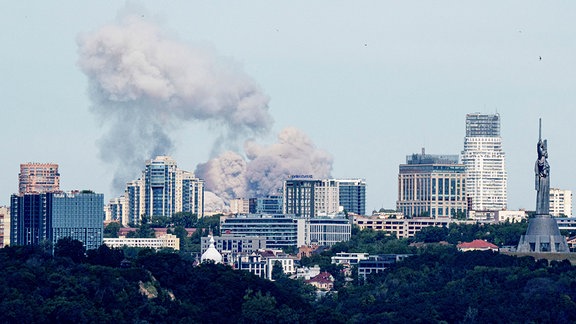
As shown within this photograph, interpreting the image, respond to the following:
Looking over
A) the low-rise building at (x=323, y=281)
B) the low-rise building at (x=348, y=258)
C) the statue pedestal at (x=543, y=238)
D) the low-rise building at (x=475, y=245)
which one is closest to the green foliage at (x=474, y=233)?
the low-rise building at (x=475, y=245)

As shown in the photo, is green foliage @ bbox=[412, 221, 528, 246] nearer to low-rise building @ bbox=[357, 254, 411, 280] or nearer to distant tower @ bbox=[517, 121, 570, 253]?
low-rise building @ bbox=[357, 254, 411, 280]

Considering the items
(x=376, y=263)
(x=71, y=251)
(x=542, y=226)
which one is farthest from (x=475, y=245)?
(x=71, y=251)

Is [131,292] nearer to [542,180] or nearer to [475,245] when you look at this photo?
[542,180]

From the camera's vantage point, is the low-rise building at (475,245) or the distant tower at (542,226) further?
the low-rise building at (475,245)

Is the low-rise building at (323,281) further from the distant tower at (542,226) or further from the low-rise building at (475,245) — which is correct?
the distant tower at (542,226)

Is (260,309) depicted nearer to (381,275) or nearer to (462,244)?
(381,275)

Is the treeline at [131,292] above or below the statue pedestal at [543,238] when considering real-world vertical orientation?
below

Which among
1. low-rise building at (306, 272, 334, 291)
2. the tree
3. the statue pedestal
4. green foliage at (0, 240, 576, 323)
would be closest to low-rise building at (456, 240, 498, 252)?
low-rise building at (306, 272, 334, 291)
